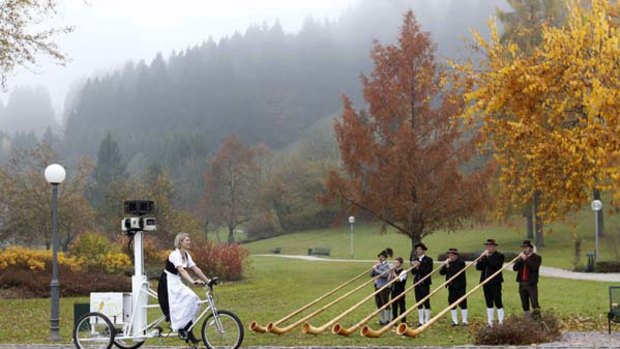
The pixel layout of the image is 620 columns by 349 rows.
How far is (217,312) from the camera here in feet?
37.1

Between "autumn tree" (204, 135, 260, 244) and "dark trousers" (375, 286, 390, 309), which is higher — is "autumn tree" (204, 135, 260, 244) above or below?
above

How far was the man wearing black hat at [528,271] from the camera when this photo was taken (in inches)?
607

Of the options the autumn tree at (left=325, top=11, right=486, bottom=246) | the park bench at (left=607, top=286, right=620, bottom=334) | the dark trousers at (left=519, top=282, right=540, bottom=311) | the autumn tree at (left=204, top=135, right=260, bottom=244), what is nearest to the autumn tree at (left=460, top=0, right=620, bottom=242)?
the dark trousers at (left=519, top=282, right=540, bottom=311)

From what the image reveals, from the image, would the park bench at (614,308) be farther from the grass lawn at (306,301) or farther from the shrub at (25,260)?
the shrub at (25,260)

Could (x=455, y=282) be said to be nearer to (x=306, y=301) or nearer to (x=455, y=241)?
(x=306, y=301)

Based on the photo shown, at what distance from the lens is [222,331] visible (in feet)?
37.0

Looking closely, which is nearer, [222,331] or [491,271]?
[222,331]

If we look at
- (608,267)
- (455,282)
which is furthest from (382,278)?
(608,267)

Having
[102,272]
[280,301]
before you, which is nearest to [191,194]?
[102,272]

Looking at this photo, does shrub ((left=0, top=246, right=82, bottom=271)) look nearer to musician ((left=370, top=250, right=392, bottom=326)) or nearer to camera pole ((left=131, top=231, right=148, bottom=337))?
musician ((left=370, top=250, right=392, bottom=326))

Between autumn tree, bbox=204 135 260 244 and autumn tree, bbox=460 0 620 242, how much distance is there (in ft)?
254

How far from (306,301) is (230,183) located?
69.7 meters

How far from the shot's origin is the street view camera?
39.4 ft

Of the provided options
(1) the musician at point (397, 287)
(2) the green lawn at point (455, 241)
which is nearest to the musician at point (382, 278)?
(1) the musician at point (397, 287)
